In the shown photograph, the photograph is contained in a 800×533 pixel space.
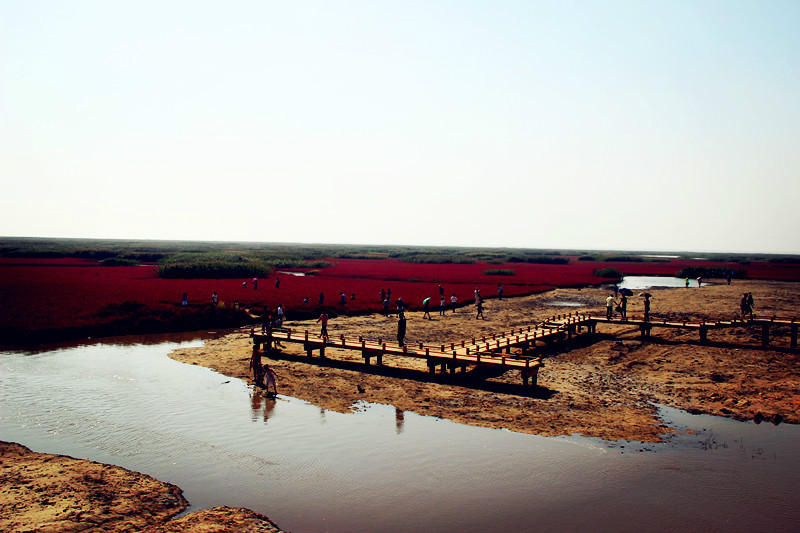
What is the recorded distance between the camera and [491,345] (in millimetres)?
22781

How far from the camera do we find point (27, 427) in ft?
49.1

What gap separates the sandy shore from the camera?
10.2 metres

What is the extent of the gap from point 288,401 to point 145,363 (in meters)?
10.1

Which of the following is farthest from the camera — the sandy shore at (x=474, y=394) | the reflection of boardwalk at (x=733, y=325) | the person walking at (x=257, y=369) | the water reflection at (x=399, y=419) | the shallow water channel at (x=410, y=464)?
the reflection of boardwalk at (x=733, y=325)

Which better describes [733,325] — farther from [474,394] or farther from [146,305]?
[146,305]

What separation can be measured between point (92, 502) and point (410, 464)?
23.0 ft

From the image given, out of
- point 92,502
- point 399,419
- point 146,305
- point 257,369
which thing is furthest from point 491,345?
point 146,305

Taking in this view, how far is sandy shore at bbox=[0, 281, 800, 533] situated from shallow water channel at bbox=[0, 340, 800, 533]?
0.73 metres

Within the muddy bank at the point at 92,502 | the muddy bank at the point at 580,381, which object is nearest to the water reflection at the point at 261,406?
the muddy bank at the point at 580,381

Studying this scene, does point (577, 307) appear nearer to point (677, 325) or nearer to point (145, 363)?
point (677, 325)

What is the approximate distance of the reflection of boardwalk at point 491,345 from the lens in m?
20.1

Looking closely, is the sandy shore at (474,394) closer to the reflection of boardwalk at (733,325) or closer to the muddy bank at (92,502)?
the muddy bank at (92,502)

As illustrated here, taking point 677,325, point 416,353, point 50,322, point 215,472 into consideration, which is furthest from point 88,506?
point 677,325

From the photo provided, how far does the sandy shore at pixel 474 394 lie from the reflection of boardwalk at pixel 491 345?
2.09ft
